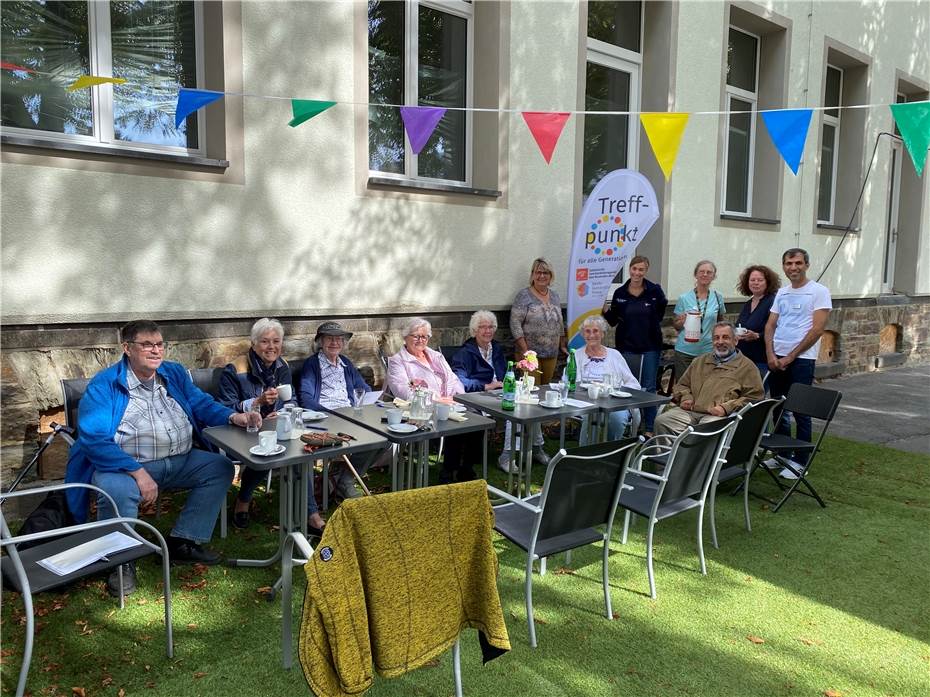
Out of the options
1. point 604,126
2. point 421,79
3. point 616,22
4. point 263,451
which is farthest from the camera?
point 604,126

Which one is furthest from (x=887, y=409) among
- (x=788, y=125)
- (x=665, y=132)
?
(x=665, y=132)

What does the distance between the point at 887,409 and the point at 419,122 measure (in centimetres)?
668

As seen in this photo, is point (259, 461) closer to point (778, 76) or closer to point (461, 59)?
point (461, 59)

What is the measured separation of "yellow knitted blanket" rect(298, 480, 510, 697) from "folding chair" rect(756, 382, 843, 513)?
3218mm

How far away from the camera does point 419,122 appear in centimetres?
466

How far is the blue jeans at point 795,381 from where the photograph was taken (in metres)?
5.30

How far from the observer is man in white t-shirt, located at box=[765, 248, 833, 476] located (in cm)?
545

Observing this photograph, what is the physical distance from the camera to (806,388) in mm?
5012

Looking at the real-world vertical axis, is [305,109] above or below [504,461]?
above

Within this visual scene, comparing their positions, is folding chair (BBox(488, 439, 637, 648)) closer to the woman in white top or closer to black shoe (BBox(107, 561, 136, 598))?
black shoe (BBox(107, 561, 136, 598))

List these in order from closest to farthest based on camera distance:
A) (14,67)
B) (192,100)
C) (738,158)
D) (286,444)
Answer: (286,444), (14,67), (192,100), (738,158)

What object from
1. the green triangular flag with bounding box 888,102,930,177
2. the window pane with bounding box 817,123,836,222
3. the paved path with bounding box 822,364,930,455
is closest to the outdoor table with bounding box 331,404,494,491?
the green triangular flag with bounding box 888,102,930,177

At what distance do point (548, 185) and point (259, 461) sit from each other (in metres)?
4.30

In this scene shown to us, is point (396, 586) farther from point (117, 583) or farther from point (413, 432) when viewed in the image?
point (117, 583)
